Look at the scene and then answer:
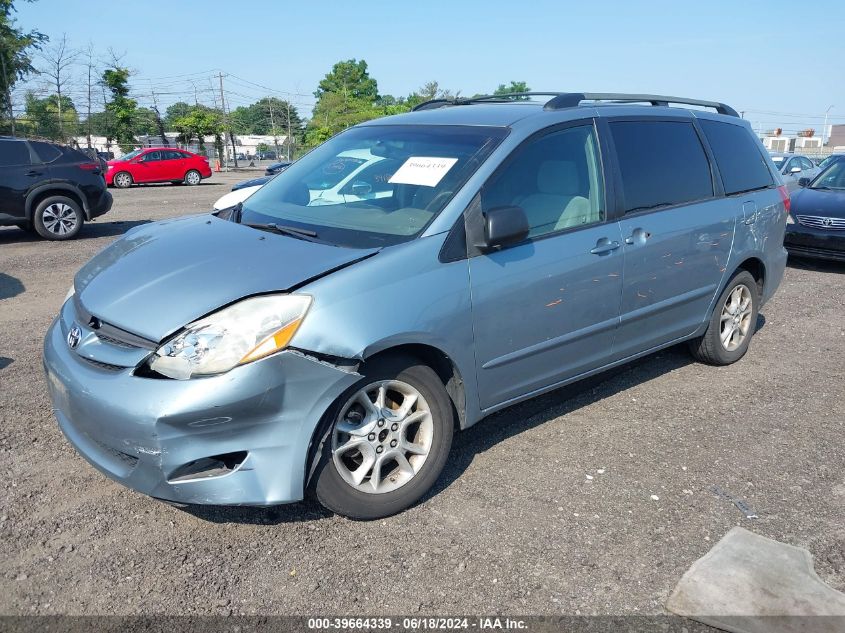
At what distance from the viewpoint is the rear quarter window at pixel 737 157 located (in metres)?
5.10

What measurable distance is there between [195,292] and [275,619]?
135cm

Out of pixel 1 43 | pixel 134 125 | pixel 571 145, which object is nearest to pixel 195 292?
pixel 571 145

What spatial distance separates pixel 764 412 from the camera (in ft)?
15.2

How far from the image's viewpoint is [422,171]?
149 inches

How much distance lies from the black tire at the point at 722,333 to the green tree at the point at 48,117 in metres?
36.6

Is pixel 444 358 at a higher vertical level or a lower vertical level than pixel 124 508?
higher

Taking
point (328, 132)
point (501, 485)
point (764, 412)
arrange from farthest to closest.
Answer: point (328, 132)
point (764, 412)
point (501, 485)

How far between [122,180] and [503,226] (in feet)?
82.4

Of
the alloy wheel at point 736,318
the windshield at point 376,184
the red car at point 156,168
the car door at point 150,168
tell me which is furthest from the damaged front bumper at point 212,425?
the car door at point 150,168

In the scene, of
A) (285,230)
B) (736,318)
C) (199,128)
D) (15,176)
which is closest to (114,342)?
(285,230)

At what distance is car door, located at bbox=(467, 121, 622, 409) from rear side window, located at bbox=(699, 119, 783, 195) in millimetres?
1403

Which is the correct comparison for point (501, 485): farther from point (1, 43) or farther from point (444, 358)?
point (1, 43)

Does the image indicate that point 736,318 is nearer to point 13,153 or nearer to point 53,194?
point 53,194

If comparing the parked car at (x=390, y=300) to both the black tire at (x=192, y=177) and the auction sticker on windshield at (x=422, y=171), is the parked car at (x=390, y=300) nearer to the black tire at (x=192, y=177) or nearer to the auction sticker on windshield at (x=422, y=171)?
the auction sticker on windshield at (x=422, y=171)
